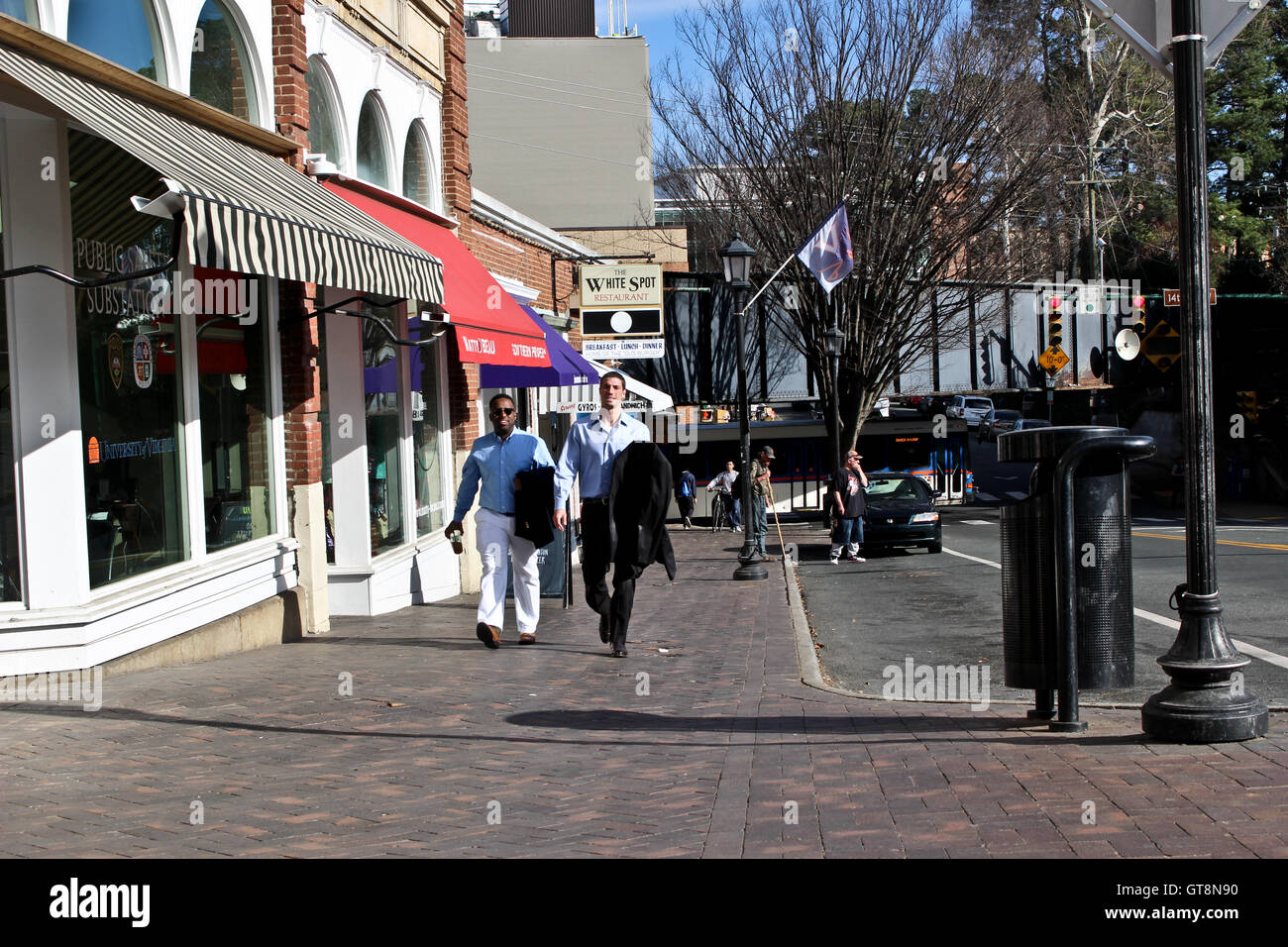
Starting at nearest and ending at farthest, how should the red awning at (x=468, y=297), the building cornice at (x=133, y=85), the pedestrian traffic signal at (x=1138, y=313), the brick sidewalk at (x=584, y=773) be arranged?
the brick sidewalk at (x=584, y=773) < the building cornice at (x=133, y=85) < the red awning at (x=468, y=297) < the pedestrian traffic signal at (x=1138, y=313)

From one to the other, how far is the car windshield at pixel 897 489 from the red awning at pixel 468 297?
10.4 m

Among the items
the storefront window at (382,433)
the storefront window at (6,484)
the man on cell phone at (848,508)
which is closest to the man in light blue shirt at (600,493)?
the storefront window at (382,433)

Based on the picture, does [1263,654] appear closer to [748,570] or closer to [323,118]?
[748,570]

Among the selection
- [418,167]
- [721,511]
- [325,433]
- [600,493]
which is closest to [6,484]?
[600,493]

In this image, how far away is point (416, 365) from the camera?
43.1ft

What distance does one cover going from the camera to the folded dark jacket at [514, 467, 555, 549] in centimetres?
916

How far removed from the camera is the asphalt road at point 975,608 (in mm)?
9281

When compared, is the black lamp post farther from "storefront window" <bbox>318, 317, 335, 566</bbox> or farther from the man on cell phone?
"storefront window" <bbox>318, 317, 335, 566</bbox>

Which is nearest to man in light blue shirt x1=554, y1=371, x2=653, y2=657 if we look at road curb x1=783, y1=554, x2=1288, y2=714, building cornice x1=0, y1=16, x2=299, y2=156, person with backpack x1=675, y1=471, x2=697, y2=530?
road curb x1=783, y1=554, x2=1288, y2=714

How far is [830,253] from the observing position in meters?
21.0

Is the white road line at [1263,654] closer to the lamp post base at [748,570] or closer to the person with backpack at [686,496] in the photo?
the lamp post base at [748,570]

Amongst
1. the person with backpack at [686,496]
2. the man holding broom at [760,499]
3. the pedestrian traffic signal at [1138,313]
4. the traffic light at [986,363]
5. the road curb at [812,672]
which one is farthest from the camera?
the traffic light at [986,363]
